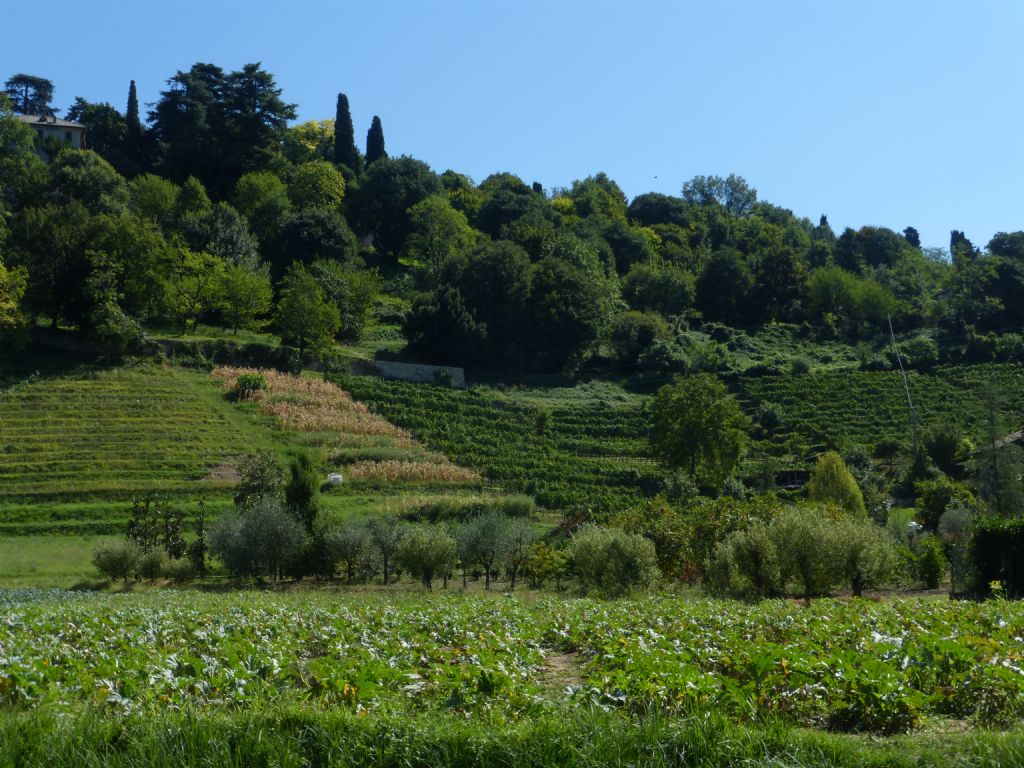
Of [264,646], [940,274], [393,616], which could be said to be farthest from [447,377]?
[940,274]

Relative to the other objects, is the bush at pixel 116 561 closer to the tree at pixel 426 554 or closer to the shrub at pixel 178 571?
the shrub at pixel 178 571

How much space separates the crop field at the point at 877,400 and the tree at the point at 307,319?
33.7m

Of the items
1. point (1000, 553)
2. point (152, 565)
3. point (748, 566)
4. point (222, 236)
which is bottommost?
point (152, 565)

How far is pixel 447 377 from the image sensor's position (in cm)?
7519

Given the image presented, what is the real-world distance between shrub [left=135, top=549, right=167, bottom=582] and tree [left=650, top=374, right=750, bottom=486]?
110ft

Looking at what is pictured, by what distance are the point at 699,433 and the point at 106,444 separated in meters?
35.0

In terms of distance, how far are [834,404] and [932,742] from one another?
2801 inches

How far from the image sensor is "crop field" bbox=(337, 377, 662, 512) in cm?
5772

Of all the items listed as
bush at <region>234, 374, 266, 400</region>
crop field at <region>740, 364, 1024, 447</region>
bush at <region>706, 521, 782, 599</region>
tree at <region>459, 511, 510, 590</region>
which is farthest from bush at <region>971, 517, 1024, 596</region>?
bush at <region>234, 374, 266, 400</region>

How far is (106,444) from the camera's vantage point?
54219 millimetres

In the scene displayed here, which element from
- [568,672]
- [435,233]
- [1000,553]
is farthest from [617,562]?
[435,233]

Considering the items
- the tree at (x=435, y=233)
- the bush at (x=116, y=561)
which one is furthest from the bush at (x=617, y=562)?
the tree at (x=435, y=233)

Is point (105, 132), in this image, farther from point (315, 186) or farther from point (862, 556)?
point (862, 556)

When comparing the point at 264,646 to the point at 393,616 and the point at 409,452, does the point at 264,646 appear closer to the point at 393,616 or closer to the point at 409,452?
the point at 393,616
